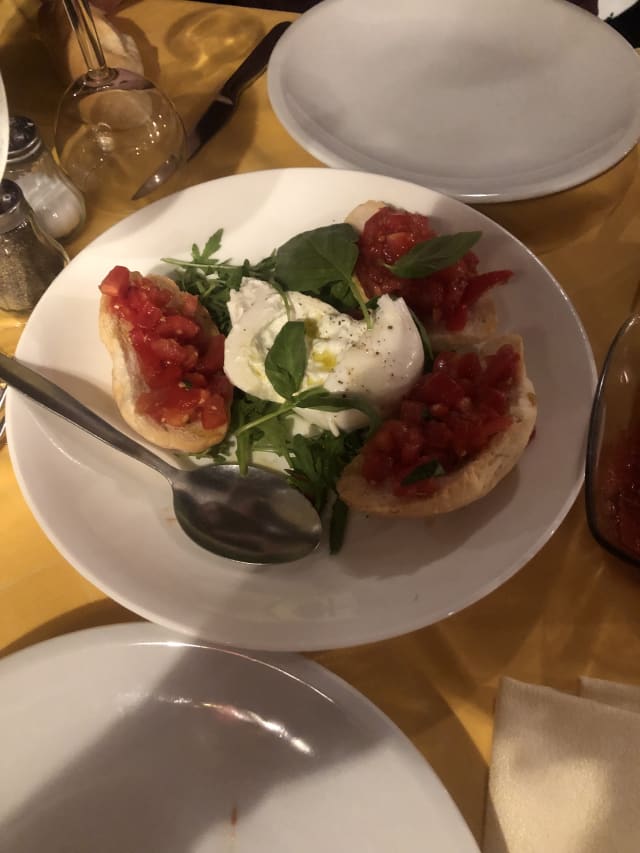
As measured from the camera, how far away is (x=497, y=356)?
1623 millimetres

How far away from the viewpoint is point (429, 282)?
1.84 m

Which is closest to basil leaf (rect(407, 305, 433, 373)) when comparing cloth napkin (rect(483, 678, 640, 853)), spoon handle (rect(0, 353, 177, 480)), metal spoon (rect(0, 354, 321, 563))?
metal spoon (rect(0, 354, 321, 563))

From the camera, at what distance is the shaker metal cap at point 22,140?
203cm

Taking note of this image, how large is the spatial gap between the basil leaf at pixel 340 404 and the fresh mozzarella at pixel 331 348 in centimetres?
3

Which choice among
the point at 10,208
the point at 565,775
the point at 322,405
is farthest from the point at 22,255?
the point at 565,775

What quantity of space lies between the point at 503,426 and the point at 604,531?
319 millimetres

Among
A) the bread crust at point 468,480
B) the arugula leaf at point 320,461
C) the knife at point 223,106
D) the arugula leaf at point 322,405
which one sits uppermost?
the knife at point 223,106

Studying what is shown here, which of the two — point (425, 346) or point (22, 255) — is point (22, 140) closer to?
point (22, 255)

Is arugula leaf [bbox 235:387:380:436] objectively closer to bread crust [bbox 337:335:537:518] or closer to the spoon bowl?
bread crust [bbox 337:335:537:518]

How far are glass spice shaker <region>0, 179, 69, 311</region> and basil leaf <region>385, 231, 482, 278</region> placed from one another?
3.52ft

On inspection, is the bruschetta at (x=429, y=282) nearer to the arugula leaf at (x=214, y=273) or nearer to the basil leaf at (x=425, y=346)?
the basil leaf at (x=425, y=346)

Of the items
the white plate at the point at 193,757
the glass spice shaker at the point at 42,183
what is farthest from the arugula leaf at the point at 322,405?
the glass spice shaker at the point at 42,183

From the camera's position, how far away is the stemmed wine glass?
7.79 feet

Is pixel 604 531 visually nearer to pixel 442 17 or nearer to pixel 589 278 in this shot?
pixel 589 278
